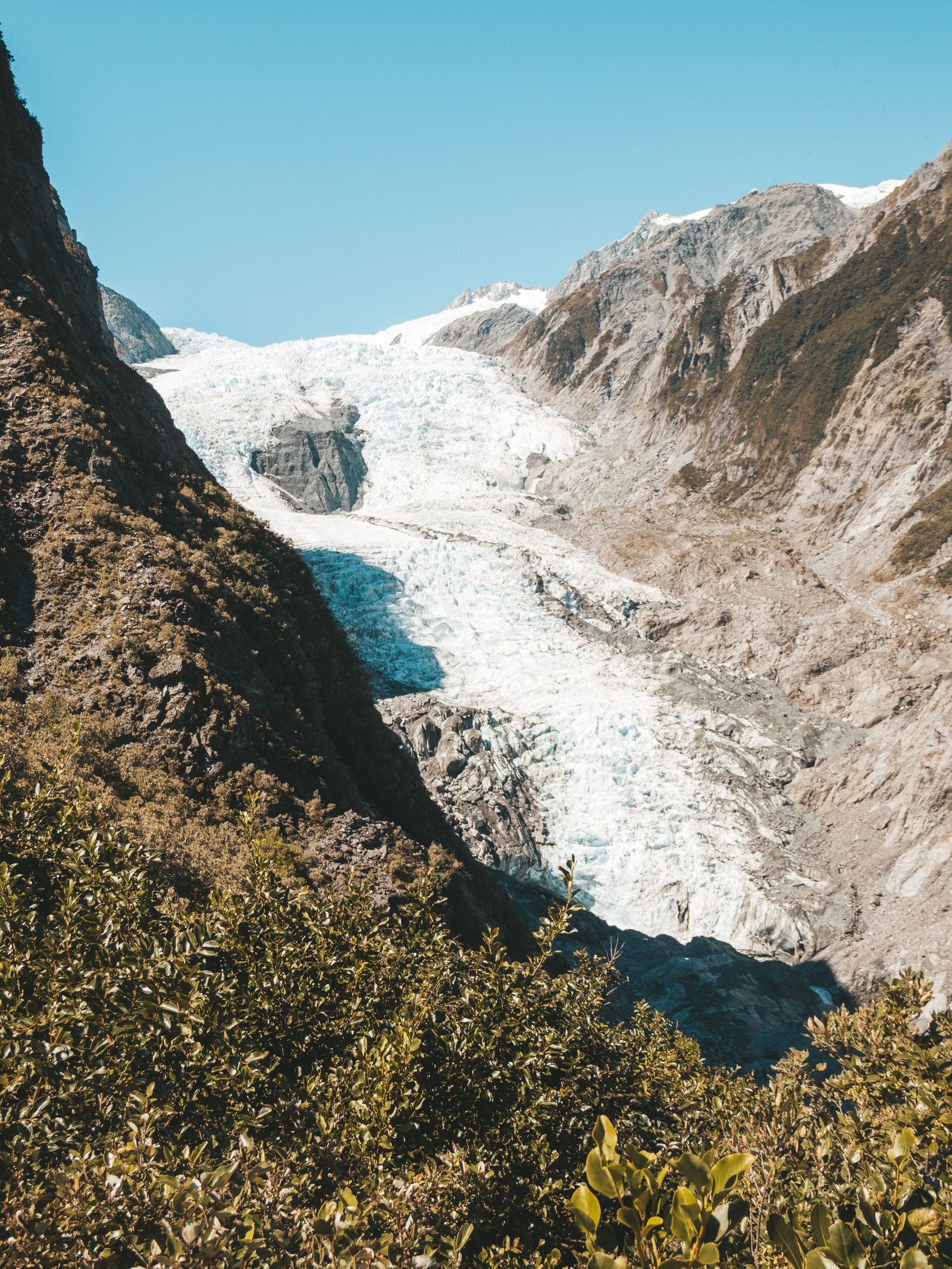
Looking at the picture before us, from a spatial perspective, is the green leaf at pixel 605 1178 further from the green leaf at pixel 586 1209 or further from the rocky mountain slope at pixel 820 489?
the rocky mountain slope at pixel 820 489

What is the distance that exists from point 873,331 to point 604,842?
64.5 meters

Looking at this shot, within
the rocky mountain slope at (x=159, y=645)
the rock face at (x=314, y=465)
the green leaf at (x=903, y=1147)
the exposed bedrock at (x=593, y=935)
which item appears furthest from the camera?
the rock face at (x=314, y=465)

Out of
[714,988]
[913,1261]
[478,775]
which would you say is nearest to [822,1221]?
[913,1261]

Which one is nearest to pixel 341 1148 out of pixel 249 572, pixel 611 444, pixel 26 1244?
pixel 26 1244

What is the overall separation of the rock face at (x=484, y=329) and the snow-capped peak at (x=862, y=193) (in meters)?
62.1

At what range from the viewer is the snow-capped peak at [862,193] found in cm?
13712

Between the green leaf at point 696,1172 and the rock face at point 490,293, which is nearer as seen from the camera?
the green leaf at point 696,1172

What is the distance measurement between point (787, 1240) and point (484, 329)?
152549 millimetres

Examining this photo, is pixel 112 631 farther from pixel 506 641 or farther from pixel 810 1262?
pixel 506 641

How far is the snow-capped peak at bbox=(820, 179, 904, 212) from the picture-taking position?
450 feet

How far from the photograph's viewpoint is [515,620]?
2130 inches

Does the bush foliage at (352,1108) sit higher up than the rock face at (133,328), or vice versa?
the rock face at (133,328)

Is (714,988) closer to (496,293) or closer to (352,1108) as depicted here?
(352,1108)

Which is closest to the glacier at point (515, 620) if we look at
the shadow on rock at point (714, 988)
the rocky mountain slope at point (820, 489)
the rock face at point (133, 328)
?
the shadow on rock at point (714, 988)
